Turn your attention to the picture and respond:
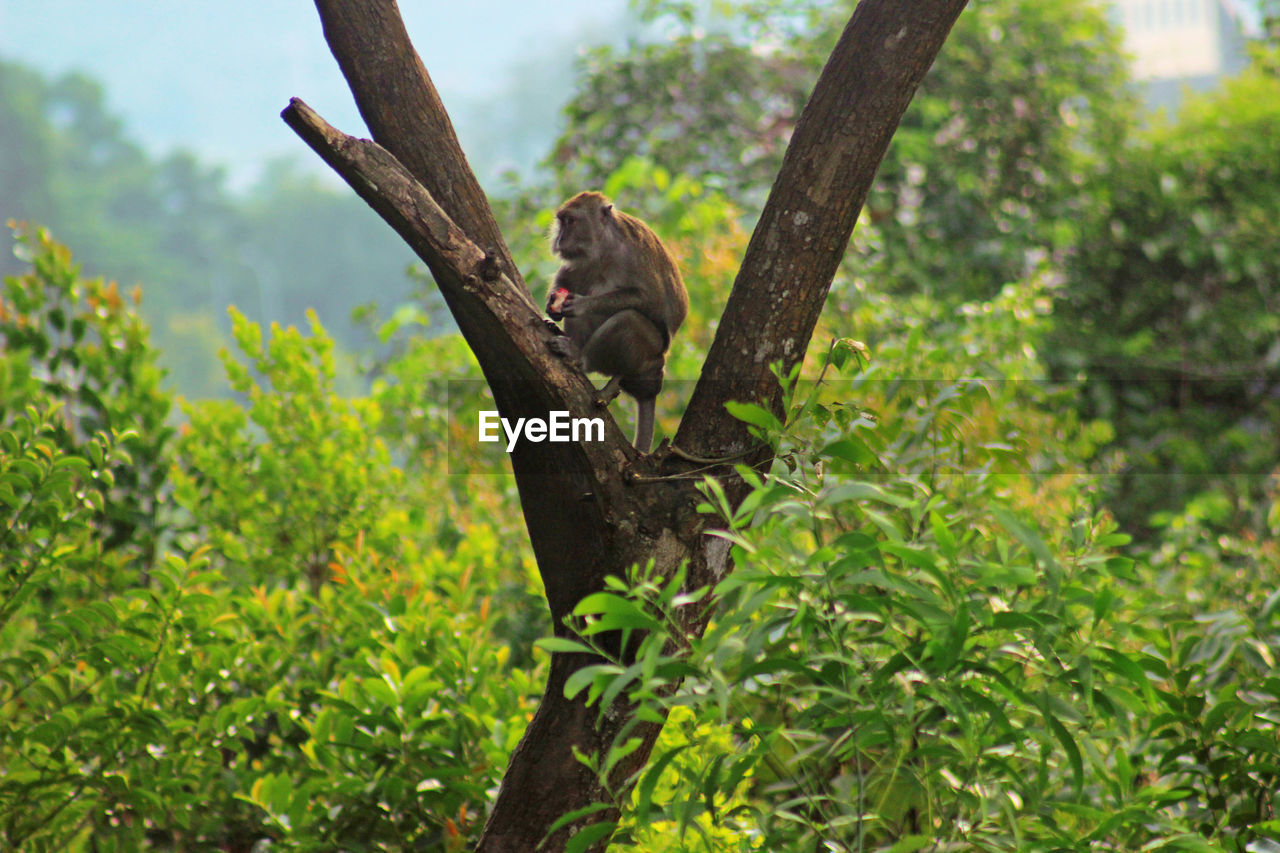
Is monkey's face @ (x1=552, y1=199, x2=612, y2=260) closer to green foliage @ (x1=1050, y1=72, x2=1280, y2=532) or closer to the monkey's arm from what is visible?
the monkey's arm

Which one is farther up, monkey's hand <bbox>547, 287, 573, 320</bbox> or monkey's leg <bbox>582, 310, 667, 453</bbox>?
monkey's hand <bbox>547, 287, 573, 320</bbox>

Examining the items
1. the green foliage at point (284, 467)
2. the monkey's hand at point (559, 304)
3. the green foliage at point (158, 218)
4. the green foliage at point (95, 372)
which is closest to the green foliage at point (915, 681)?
the monkey's hand at point (559, 304)

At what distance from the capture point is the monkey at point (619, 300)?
6.98ft

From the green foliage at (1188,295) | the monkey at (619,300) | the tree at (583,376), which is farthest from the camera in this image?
the green foliage at (1188,295)

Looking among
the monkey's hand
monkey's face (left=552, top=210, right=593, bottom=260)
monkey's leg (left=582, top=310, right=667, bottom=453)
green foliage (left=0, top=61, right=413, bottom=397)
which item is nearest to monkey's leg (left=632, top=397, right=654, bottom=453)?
monkey's leg (left=582, top=310, right=667, bottom=453)

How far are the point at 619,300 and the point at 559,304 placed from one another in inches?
5.0

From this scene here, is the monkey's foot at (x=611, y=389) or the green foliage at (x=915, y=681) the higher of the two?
the monkey's foot at (x=611, y=389)

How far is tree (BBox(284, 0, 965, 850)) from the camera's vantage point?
1.58m

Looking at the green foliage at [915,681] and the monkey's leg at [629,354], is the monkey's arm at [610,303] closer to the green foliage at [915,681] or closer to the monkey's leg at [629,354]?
the monkey's leg at [629,354]

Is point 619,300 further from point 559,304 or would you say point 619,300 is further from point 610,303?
point 559,304

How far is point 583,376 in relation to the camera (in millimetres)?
1692

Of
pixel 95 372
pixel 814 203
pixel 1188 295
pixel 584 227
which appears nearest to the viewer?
pixel 814 203

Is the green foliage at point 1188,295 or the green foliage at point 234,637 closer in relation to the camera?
the green foliage at point 234,637

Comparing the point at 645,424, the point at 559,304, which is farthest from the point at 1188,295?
the point at 559,304
